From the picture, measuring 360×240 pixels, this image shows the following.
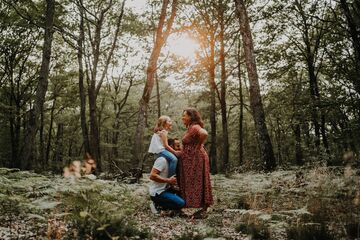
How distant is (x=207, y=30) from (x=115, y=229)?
20778 millimetres

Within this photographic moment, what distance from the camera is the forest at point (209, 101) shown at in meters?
4.15

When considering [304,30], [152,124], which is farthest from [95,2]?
[152,124]

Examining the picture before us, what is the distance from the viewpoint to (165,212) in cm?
608

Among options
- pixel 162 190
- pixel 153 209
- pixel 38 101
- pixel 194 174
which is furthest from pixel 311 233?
pixel 38 101

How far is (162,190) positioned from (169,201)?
0.79ft

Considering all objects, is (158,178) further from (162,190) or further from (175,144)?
(175,144)

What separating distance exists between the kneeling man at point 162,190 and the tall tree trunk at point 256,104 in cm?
554

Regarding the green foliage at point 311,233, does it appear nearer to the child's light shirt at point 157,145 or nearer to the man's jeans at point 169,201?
the man's jeans at point 169,201

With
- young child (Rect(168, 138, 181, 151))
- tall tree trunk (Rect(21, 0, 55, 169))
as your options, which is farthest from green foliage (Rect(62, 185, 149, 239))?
tall tree trunk (Rect(21, 0, 55, 169))

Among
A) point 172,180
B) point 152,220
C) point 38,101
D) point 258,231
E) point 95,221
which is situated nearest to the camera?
point 95,221

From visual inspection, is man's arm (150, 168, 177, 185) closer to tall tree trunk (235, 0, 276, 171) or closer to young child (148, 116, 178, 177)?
young child (148, 116, 178, 177)

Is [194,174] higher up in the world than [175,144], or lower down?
lower down

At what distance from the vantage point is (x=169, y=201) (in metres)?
6.09

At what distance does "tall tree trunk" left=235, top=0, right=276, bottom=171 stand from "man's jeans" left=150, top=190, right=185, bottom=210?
5.57m
